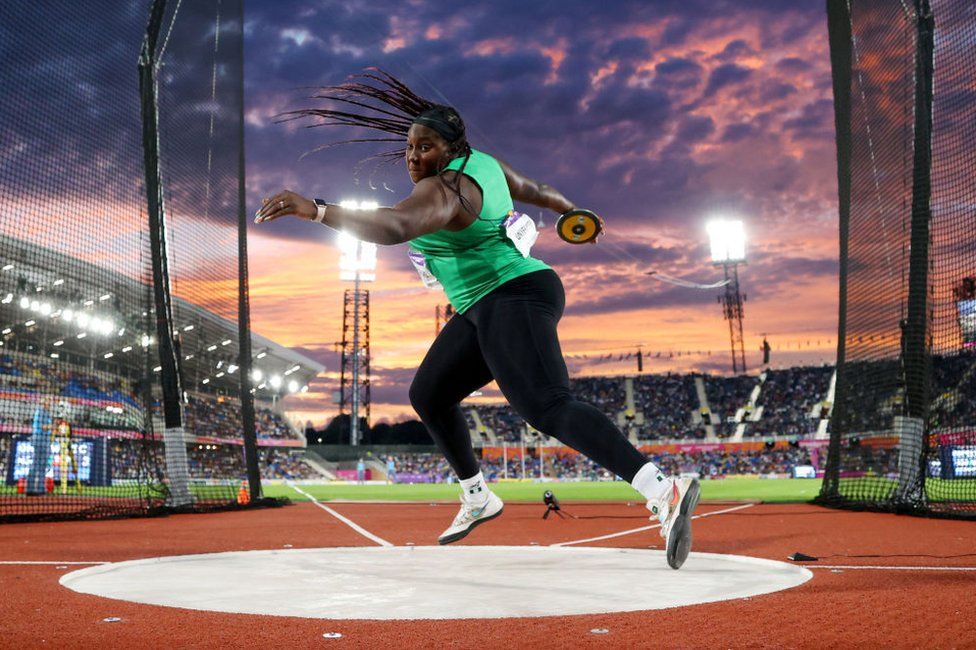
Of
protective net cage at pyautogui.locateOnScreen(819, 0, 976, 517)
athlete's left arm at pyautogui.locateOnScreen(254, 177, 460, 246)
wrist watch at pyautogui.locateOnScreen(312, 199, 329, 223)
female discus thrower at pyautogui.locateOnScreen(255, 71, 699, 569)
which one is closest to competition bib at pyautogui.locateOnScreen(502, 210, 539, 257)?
female discus thrower at pyautogui.locateOnScreen(255, 71, 699, 569)

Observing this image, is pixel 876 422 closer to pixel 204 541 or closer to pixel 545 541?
pixel 545 541

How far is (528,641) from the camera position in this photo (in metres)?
2.70

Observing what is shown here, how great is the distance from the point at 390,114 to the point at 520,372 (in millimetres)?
1414

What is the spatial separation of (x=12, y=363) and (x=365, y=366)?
38.7 metres

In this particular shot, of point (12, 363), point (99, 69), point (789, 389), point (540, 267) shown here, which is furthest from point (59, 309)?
point (789, 389)

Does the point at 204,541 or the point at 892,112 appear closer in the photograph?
the point at 204,541

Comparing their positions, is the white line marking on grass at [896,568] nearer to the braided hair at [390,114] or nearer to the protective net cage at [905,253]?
the braided hair at [390,114]

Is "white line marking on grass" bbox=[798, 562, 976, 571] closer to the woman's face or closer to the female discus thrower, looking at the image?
the female discus thrower

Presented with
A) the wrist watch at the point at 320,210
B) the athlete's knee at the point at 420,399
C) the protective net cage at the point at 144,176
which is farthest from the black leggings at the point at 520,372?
the protective net cage at the point at 144,176

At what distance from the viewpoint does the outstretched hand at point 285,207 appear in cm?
262

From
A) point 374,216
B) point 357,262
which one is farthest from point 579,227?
point 357,262

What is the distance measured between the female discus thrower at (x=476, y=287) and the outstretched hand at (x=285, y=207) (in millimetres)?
18

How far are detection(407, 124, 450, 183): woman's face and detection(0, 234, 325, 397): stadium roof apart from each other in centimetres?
968

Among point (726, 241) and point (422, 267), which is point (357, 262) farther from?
point (422, 267)
